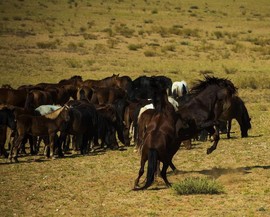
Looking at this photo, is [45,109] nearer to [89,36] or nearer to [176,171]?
[176,171]

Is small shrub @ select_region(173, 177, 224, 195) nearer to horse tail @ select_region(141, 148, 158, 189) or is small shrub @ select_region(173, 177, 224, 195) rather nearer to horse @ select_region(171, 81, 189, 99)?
horse tail @ select_region(141, 148, 158, 189)

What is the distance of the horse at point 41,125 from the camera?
16.2 meters

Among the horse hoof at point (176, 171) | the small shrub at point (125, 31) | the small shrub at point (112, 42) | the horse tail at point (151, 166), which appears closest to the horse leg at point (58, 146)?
the horse hoof at point (176, 171)

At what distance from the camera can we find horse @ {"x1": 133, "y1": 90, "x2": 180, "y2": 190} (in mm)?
11562

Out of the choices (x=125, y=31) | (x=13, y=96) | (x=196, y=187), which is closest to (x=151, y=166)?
(x=196, y=187)

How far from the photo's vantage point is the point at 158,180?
12.9 meters

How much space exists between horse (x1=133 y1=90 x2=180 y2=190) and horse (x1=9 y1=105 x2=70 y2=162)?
15.0 feet

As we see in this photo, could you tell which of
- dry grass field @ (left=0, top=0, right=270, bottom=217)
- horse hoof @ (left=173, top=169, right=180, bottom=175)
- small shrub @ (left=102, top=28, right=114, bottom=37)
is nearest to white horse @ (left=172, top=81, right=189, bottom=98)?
dry grass field @ (left=0, top=0, right=270, bottom=217)

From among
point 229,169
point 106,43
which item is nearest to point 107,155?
point 229,169

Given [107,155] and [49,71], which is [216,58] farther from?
[107,155]

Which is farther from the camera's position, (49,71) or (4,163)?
(49,71)

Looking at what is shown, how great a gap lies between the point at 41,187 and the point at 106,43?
115 feet

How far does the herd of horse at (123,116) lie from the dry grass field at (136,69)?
0.59 m

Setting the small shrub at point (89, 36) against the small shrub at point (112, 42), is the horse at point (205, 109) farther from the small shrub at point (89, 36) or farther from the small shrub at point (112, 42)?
the small shrub at point (89, 36)
